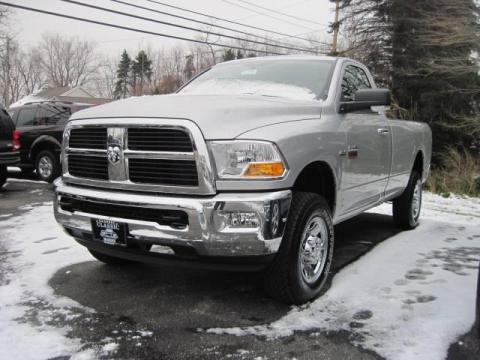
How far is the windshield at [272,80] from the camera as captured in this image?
4.08m

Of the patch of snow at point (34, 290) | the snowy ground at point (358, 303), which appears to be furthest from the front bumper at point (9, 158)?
the snowy ground at point (358, 303)

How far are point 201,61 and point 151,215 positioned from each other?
46.4m

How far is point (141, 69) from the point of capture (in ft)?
206

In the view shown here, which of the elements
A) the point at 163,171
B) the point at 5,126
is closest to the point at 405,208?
the point at 163,171

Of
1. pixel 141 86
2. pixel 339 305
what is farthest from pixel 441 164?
pixel 141 86

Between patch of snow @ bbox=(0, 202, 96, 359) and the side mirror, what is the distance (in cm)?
250

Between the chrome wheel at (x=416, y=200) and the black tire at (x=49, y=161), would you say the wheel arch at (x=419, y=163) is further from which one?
the black tire at (x=49, y=161)

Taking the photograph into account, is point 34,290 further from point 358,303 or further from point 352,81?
point 352,81

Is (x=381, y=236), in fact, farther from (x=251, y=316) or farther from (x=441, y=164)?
(x=441, y=164)

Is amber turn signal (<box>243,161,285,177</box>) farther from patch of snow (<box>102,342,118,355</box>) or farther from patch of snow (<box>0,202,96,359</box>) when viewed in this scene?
patch of snow (<box>0,202,96,359</box>)

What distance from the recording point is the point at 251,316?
3.25 meters

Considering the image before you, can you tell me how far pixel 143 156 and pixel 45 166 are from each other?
8394mm

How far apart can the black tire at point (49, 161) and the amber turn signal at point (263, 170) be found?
28.2 feet

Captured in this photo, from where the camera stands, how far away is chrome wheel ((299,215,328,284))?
3391mm
